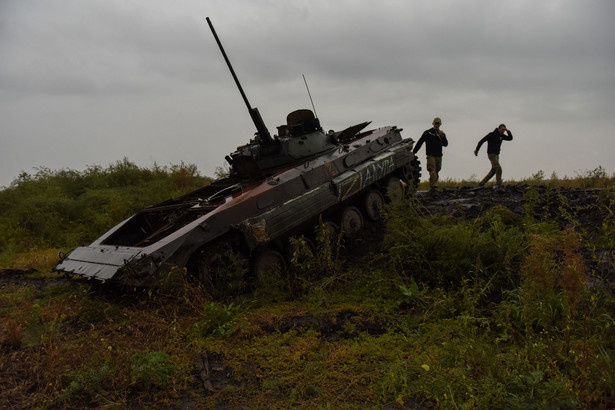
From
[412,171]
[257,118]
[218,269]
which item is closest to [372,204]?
[412,171]

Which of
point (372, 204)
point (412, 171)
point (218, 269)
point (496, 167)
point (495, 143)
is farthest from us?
point (496, 167)

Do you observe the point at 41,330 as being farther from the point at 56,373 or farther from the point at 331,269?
the point at 331,269

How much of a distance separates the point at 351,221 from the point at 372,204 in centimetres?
85

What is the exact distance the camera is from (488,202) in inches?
400

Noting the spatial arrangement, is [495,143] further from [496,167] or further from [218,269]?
[218,269]

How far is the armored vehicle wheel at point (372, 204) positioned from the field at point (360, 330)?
92 centimetres

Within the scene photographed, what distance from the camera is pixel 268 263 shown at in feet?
25.6

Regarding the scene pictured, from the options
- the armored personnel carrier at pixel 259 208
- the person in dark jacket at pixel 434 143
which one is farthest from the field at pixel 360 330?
the person in dark jacket at pixel 434 143

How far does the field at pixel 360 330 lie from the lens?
3.96 metres

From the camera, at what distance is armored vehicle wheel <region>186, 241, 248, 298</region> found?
6863 mm

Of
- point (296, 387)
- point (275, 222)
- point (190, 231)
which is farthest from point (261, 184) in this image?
point (296, 387)

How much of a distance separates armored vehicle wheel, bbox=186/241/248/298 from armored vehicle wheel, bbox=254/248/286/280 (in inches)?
17.9

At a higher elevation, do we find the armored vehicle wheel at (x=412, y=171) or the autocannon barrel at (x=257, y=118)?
the autocannon barrel at (x=257, y=118)

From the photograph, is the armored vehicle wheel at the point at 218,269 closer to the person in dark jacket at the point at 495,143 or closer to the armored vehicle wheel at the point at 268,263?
the armored vehicle wheel at the point at 268,263
